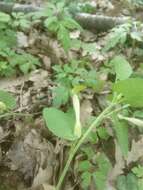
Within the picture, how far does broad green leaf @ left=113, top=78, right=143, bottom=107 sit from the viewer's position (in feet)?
4.88

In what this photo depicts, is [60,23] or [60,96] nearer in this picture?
[60,96]

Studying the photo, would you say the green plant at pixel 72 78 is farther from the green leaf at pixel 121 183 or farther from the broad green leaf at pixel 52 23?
the green leaf at pixel 121 183

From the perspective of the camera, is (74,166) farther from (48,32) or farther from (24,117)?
(48,32)

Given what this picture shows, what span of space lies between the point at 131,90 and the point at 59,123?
0.30 meters

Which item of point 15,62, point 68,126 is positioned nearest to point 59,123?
point 68,126

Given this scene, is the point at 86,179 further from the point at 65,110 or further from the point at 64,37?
the point at 64,37

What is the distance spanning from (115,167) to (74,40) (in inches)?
43.0

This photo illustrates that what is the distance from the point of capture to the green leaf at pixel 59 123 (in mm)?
1489

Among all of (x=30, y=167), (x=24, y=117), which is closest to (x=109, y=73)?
(x=24, y=117)

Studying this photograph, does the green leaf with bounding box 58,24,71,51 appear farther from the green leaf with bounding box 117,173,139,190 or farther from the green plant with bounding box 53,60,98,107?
the green leaf with bounding box 117,173,139,190

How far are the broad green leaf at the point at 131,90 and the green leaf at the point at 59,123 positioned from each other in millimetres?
221

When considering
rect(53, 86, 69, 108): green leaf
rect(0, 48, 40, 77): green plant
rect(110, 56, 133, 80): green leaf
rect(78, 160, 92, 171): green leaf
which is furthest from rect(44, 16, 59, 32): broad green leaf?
rect(78, 160, 92, 171): green leaf

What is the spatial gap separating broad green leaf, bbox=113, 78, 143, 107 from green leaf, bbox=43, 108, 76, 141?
0.73ft

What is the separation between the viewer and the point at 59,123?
154 centimetres
